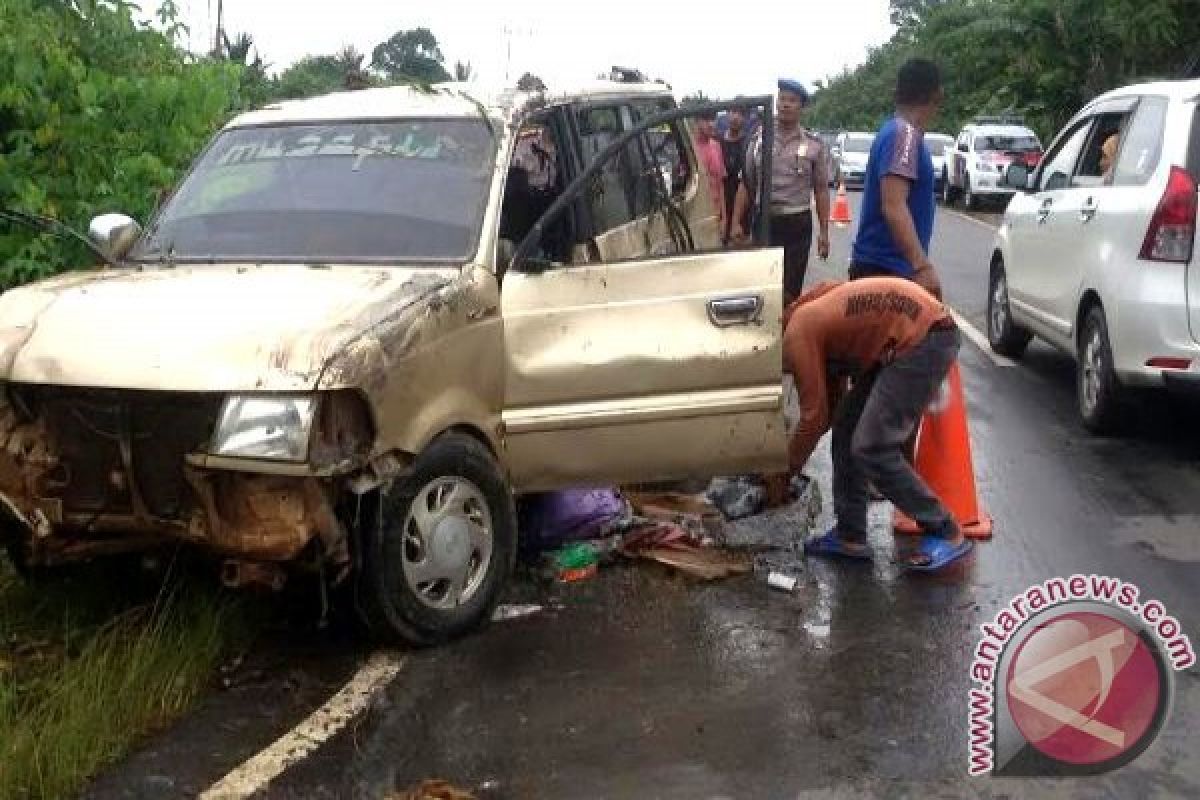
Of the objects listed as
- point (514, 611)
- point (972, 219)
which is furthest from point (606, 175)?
point (972, 219)

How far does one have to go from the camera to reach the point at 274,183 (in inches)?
213

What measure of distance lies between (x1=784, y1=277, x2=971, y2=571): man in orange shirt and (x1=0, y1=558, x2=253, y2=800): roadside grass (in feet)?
7.31

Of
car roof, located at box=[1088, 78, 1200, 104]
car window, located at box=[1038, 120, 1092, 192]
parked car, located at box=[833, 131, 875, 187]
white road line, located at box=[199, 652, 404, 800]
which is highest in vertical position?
car roof, located at box=[1088, 78, 1200, 104]

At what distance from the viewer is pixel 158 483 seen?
4.33 meters

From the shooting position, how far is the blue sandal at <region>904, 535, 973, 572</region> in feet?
17.8

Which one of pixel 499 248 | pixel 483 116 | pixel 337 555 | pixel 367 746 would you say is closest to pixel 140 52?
pixel 483 116

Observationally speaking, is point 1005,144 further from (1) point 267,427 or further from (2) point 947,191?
(1) point 267,427

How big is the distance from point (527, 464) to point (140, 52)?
15.1ft

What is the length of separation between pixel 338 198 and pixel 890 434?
7.53ft

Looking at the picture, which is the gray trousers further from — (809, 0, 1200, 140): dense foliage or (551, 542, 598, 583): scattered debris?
(809, 0, 1200, 140): dense foliage

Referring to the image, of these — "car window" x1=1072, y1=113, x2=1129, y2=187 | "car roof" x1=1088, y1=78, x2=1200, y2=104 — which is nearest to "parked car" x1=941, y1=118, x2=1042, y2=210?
"car window" x1=1072, y1=113, x2=1129, y2=187

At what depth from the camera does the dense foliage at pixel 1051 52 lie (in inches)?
944

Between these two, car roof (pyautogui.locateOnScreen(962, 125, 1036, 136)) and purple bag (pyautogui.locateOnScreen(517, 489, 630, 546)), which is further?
car roof (pyautogui.locateOnScreen(962, 125, 1036, 136))

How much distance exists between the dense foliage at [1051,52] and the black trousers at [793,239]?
12171mm
